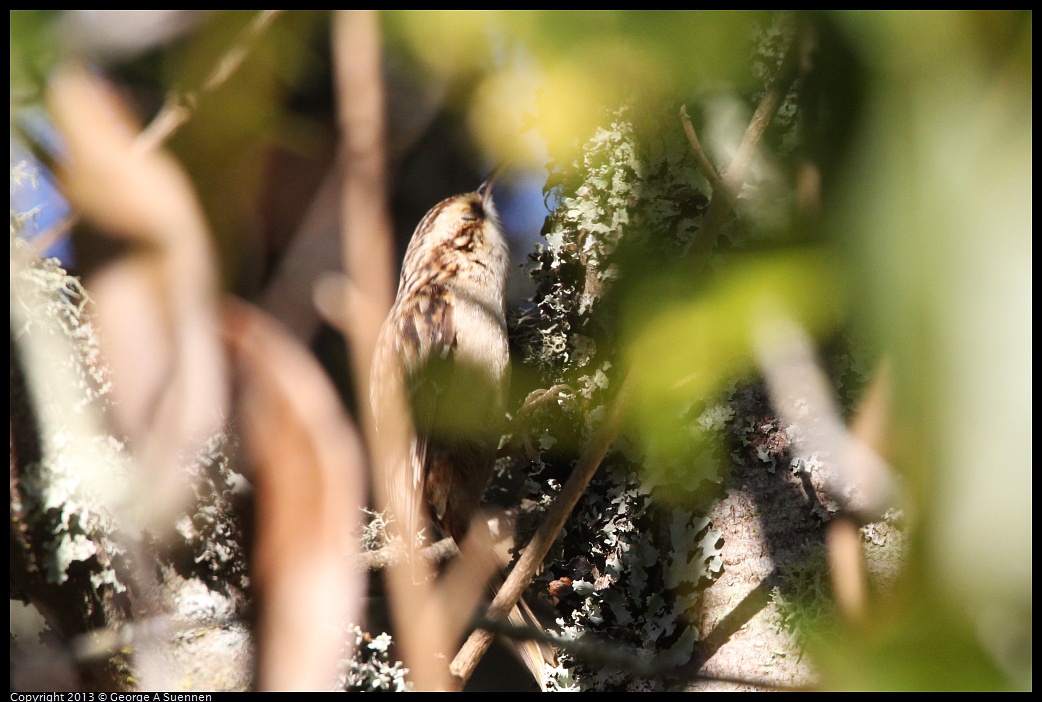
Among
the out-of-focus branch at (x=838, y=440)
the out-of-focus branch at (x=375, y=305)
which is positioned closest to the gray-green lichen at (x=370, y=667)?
the out-of-focus branch at (x=375, y=305)

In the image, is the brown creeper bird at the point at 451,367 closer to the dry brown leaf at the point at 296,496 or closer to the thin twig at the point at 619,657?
the dry brown leaf at the point at 296,496

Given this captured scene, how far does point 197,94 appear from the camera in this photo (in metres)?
0.50

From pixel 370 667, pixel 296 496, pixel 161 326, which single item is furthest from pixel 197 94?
pixel 370 667

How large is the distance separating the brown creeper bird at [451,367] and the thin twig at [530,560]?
101 mm

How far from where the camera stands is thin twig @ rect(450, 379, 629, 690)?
556 millimetres

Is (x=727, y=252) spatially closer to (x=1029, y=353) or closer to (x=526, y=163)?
(x=1029, y=353)

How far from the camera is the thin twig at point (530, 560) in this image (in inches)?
21.9

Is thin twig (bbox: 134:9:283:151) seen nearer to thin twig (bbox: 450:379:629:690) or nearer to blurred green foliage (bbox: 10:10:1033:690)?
blurred green foliage (bbox: 10:10:1033:690)

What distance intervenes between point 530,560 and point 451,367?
30cm

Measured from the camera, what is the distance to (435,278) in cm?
89

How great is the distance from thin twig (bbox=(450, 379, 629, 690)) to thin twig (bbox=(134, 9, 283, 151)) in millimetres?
365

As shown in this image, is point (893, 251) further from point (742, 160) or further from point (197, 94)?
point (197, 94)

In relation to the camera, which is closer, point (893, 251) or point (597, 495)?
point (893, 251)
